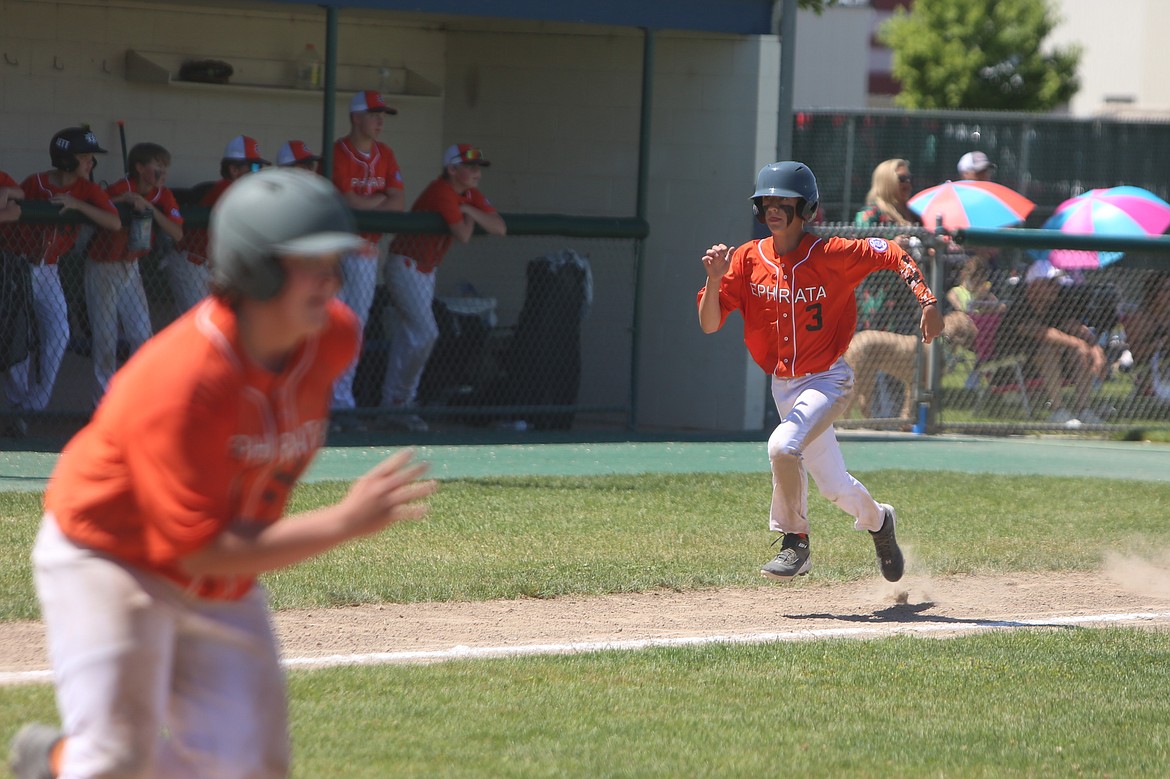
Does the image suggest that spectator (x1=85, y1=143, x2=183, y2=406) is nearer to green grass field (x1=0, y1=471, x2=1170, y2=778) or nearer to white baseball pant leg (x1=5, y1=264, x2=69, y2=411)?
white baseball pant leg (x1=5, y1=264, x2=69, y2=411)

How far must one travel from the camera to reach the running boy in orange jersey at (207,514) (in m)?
3.00

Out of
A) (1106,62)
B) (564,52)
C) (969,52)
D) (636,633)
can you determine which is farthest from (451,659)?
(1106,62)

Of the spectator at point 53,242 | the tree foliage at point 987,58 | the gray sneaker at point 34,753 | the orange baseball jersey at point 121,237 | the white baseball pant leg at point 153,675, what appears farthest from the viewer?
the tree foliage at point 987,58

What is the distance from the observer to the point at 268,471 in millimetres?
3186

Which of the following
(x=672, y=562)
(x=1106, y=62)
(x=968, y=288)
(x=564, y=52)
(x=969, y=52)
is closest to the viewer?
(x=672, y=562)

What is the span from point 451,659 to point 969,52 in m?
29.0

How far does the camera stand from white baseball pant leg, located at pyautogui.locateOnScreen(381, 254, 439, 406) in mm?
11461

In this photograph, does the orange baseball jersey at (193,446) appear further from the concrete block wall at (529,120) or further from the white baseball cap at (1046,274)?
the white baseball cap at (1046,274)

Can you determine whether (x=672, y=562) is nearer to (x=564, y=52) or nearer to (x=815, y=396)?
(x=815, y=396)

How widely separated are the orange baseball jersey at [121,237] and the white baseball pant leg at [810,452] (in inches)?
198

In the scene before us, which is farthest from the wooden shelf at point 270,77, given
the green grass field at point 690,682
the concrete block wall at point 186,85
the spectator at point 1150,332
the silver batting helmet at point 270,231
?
the silver batting helmet at point 270,231

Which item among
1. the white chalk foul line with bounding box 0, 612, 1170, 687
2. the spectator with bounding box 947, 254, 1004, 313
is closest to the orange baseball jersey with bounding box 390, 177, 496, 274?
the spectator with bounding box 947, 254, 1004, 313

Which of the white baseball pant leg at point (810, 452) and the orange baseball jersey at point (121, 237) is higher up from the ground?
the orange baseball jersey at point (121, 237)

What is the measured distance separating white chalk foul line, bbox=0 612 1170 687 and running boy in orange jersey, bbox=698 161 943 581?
55cm
